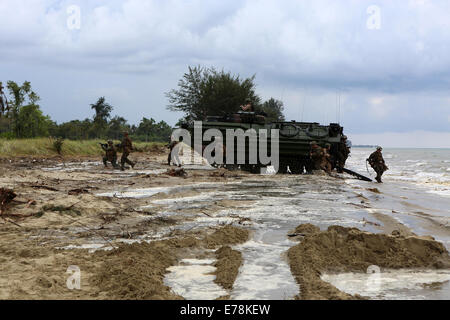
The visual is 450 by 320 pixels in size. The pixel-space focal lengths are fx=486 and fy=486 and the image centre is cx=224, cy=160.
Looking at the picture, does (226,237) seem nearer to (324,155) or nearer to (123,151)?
(324,155)

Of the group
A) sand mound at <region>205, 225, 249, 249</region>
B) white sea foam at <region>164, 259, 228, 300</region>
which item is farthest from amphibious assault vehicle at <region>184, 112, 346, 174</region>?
white sea foam at <region>164, 259, 228, 300</region>

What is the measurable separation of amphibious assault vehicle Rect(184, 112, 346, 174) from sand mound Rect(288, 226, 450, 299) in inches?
416

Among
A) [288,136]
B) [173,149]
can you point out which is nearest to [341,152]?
[288,136]

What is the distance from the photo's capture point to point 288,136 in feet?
51.0

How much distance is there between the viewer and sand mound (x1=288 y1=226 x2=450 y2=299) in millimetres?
4203

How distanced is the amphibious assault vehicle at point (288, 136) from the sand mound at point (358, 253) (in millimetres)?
10558

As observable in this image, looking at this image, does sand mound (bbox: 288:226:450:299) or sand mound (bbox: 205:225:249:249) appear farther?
sand mound (bbox: 205:225:249:249)

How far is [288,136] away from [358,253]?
11128mm

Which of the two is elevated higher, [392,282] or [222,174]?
[222,174]

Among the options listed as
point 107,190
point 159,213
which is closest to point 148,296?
point 159,213

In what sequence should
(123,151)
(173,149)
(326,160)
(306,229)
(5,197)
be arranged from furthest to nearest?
1. (173,149)
2. (123,151)
3. (326,160)
4. (5,197)
5. (306,229)

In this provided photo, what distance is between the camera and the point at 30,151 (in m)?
24.0

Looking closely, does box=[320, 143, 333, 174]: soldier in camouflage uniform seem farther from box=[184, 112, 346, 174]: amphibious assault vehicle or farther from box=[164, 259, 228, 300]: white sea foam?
box=[164, 259, 228, 300]: white sea foam
